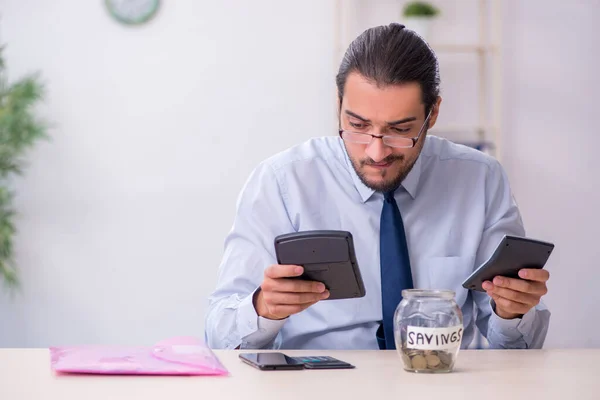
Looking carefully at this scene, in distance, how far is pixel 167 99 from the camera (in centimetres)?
373

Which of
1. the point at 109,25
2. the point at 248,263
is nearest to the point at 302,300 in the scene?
the point at 248,263

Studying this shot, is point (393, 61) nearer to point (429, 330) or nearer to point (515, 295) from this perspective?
point (515, 295)

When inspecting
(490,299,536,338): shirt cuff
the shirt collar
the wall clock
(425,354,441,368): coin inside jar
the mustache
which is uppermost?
the wall clock

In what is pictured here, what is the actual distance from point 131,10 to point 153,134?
1.86 feet

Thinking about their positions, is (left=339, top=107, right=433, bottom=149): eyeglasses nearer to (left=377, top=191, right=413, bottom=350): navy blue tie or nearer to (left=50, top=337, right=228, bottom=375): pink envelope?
(left=377, top=191, right=413, bottom=350): navy blue tie

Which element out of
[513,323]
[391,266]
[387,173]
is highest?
[387,173]

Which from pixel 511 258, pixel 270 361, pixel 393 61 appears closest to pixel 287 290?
pixel 270 361

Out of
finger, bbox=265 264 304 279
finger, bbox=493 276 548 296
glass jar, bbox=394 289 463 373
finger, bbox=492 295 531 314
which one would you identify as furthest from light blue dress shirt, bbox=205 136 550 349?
glass jar, bbox=394 289 463 373

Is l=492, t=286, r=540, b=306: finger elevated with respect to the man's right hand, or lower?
lower

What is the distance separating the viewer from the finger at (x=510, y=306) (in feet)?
5.34

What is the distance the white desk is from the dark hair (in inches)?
28.3

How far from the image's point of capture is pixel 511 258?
1521mm

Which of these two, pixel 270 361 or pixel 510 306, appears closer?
pixel 270 361

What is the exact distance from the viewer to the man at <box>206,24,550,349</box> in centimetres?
185
